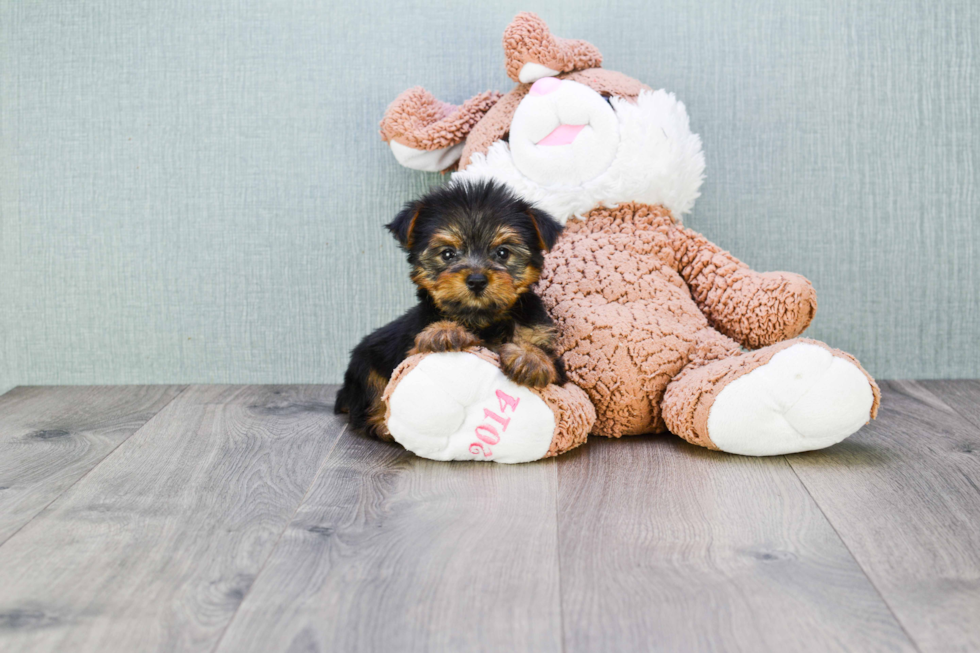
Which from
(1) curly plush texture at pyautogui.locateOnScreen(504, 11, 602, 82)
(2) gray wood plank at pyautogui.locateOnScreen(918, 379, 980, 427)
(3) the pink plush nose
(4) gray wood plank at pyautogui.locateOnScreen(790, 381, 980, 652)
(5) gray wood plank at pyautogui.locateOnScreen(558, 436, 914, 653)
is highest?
(1) curly plush texture at pyautogui.locateOnScreen(504, 11, 602, 82)

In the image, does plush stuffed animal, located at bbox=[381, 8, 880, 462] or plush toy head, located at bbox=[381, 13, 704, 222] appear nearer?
plush stuffed animal, located at bbox=[381, 8, 880, 462]

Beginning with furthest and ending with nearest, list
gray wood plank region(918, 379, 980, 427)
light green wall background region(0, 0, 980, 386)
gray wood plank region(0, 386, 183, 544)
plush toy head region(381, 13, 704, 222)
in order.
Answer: light green wall background region(0, 0, 980, 386)
gray wood plank region(918, 379, 980, 427)
plush toy head region(381, 13, 704, 222)
gray wood plank region(0, 386, 183, 544)

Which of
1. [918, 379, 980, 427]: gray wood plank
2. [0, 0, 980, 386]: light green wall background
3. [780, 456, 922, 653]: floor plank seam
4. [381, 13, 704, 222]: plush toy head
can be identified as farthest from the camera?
[0, 0, 980, 386]: light green wall background

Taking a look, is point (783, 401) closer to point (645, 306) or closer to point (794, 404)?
point (794, 404)

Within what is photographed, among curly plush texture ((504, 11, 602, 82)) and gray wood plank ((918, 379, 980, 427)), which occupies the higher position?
curly plush texture ((504, 11, 602, 82))

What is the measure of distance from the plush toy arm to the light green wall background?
451 millimetres

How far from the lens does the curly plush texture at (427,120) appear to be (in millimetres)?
2381

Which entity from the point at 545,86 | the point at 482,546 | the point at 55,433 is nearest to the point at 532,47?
the point at 545,86

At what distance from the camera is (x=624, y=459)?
191 centimetres

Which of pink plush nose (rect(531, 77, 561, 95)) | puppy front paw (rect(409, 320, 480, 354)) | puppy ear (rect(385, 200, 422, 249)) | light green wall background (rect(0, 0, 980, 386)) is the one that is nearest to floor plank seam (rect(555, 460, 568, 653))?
puppy front paw (rect(409, 320, 480, 354))

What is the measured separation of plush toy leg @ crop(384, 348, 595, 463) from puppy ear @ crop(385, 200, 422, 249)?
27 cm

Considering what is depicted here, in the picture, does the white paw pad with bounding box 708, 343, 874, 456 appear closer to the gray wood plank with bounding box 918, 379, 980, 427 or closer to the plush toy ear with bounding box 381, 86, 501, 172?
the gray wood plank with bounding box 918, 379, 980, 427

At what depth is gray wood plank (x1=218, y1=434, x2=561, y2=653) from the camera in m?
1.14

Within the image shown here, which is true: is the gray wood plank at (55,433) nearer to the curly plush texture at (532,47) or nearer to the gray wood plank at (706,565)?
the gray wood plank at (706,565)
